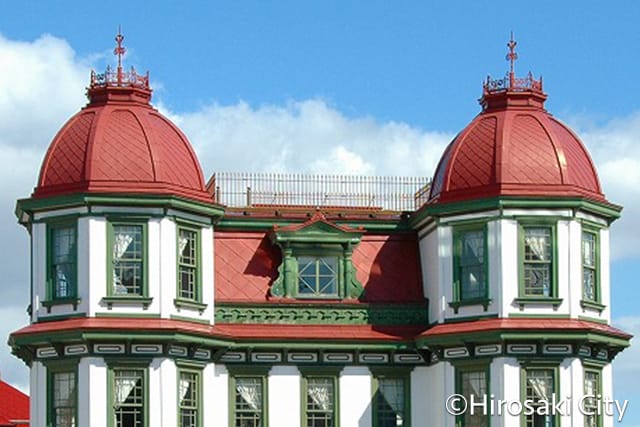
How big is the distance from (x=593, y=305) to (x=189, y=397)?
12188mm

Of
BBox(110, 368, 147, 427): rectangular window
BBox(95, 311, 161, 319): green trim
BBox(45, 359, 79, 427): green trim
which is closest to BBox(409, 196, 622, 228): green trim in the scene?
BBox(95, 311, 161, 319): green trim

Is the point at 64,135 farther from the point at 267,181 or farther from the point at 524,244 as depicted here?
the point at 524,244

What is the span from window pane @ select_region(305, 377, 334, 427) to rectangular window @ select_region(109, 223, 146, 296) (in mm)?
6264

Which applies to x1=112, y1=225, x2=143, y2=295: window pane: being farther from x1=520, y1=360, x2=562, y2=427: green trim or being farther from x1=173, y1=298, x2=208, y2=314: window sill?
x1=520, y1=360, x2=562, y2=427: green trim

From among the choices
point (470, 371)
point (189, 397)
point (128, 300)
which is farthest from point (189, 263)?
point (470, 371)

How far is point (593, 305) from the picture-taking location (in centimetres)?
5844

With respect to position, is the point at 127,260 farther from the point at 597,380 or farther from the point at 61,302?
the point at 597,380

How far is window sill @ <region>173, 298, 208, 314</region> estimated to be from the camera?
57.3m

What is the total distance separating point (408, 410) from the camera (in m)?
59.6

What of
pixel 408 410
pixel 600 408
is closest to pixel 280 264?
pixel 408 410

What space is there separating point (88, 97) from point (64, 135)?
1804 millimetres

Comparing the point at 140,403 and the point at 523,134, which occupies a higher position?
the point at 523,134

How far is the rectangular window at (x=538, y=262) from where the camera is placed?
57812 mm

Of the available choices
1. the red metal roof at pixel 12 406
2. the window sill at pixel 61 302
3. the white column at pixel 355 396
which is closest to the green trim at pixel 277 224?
the white column at pixel 355 396
